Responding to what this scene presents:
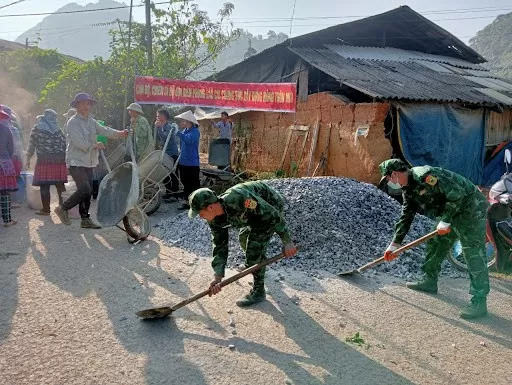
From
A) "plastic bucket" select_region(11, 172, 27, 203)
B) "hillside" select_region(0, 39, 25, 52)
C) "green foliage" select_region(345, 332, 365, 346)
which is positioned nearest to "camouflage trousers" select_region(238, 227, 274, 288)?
"green foliage" select_region(345, 332, 365, 346)

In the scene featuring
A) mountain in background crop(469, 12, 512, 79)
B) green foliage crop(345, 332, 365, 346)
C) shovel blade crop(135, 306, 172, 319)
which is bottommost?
green foliage crop(345, 332, 365, 346)

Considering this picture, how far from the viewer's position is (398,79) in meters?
10.4

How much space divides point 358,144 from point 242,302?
249 inches

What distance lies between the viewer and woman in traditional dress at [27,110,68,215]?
6.50 m

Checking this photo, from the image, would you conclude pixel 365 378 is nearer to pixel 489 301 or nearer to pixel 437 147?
pixel 489 301

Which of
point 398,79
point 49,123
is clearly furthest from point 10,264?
point 398,79

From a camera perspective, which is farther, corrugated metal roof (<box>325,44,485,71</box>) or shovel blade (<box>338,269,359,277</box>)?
corrugated metal roof (<box>325,44,485,71</box>)

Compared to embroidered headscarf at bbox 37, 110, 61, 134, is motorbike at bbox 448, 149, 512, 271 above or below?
below

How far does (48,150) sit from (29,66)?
18.2 metres

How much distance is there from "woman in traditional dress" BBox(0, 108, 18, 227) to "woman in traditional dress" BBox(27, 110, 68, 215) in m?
0.39

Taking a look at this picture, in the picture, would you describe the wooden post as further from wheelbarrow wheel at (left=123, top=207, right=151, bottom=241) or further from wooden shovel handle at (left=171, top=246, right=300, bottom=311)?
wooden shovel handle at (left=171, top=246, right=300, bottom=311)

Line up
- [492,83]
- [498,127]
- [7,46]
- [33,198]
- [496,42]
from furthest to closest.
→ 1. [496,42]
2. [7,46]
3. [492,83]
4. [498,127]
5. [33,198]

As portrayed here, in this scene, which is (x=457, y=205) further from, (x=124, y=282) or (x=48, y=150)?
(x=48, y=150)

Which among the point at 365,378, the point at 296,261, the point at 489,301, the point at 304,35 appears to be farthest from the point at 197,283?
the point at 304,35
